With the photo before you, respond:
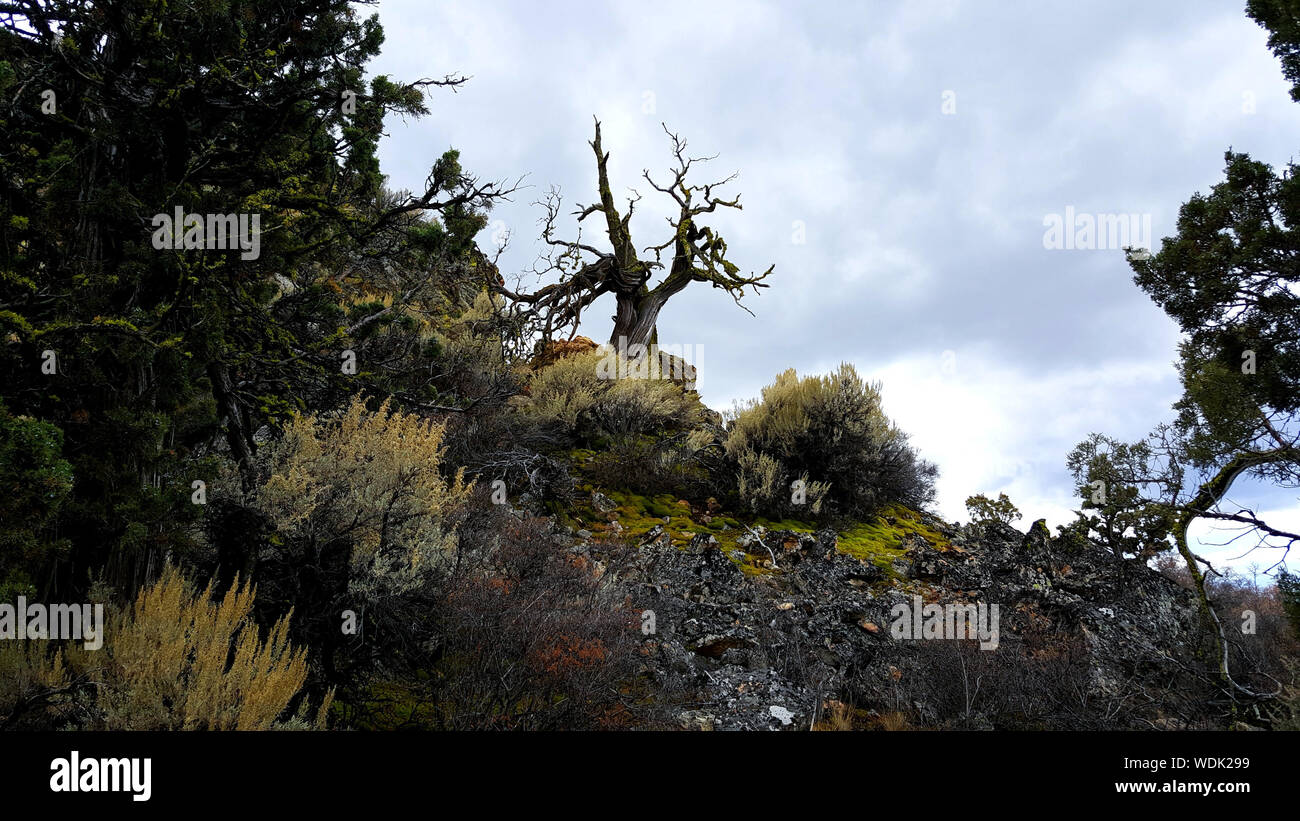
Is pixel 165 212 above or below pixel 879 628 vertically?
above

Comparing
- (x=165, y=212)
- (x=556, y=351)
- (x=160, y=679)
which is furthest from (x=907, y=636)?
(x=556, y=351)

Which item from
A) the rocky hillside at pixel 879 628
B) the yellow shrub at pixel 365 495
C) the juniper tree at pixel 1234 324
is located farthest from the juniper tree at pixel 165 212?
the juniper tree at pixel 1234 324

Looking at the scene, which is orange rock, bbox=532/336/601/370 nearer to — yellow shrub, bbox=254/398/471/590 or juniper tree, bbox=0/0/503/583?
juniper tree, bbox=0/0/503/583

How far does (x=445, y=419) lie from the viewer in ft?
24.2

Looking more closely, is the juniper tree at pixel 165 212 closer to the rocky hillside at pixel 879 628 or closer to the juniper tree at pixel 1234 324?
the rocky hillside at pixel 879 628

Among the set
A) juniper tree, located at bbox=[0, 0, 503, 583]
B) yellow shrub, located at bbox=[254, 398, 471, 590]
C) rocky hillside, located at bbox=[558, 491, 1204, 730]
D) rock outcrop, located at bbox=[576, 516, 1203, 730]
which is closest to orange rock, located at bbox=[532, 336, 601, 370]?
rocky hillside, located at bbox=[558, 491, 1204, 730]

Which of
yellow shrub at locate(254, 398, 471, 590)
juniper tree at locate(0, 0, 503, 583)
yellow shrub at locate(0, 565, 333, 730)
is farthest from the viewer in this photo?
yellow shrub at locate(254, 398, 471, 590)

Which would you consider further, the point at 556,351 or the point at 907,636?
the point at 556,351

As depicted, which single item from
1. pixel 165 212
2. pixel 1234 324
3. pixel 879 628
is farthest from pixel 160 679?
pixel 1234 324

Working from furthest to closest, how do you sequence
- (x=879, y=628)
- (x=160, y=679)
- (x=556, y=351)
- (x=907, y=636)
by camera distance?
(x=556, y=351), (x=879, y=628), (x=907, y=636), (x=160, y=679)

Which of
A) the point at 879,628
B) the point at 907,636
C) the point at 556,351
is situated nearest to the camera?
the point at 907,636

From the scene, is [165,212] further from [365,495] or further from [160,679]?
[160,679]

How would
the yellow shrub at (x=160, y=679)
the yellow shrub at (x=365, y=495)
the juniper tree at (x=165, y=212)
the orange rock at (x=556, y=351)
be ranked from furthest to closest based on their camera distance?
the orange rock at (x=556, y=351) < the yellow shrub at (x=365, y=495) < the juniper tree at (x=165, y=212) < the yellow shrub at (x=160, y=679)

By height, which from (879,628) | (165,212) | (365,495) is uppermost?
(165,212)
